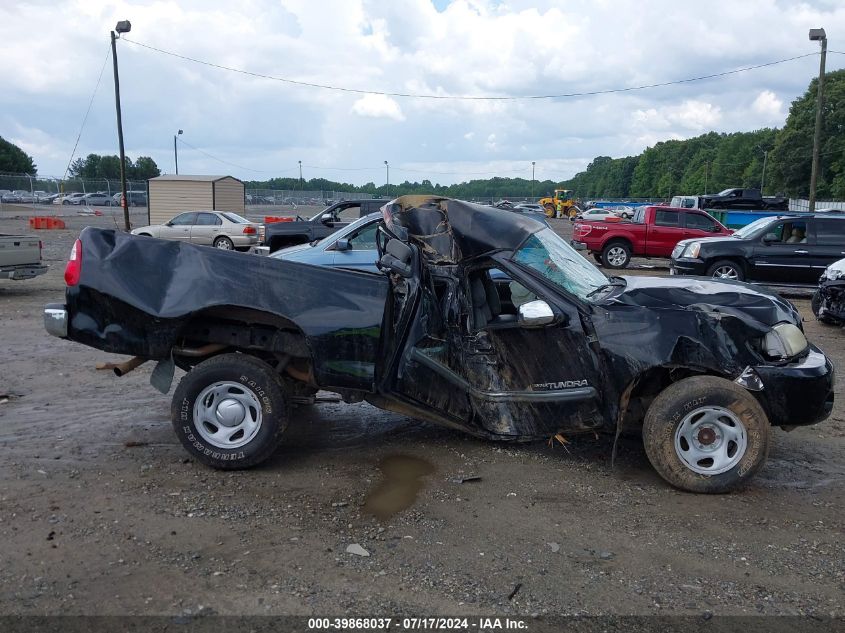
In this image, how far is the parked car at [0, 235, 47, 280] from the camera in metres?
12.6

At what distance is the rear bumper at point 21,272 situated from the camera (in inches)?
496

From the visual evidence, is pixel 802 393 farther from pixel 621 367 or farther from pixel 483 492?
pixel 483 492

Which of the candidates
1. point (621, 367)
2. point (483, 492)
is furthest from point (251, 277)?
point (621, 367)

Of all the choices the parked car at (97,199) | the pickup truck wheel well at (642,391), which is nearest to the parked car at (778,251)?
the pickup truck wheel well at (642,391)

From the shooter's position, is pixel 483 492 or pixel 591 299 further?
pixel 591 299

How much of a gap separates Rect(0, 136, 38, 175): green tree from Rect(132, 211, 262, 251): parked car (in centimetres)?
6959

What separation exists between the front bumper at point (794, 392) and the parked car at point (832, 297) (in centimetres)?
683

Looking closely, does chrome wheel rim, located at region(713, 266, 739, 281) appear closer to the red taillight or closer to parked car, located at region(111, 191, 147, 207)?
the red taillight

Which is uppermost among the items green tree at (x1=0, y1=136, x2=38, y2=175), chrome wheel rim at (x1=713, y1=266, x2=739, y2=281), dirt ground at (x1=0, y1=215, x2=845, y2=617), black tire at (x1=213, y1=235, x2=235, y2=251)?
green tree at (x1=0, y1=136, x2=38, y2=175)

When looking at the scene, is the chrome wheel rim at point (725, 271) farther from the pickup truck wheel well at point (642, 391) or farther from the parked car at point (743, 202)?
the parked car at point (743, 202)

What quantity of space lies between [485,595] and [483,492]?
49.7 inches

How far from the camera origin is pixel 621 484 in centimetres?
484

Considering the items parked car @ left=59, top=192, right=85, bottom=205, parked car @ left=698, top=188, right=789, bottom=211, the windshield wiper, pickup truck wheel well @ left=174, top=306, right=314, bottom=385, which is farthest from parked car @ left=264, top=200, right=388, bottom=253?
parked car @ left=59, top=192, right=85, bottom=205

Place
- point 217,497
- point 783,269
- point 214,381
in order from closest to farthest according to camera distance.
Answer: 1. point 217,497
2. point 214,381
3. point 783,269
